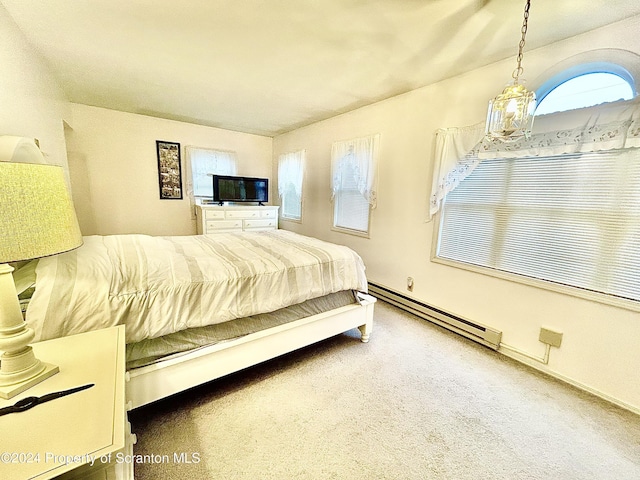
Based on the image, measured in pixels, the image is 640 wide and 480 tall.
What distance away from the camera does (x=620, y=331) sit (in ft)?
5.46

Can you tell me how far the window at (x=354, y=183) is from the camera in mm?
3217

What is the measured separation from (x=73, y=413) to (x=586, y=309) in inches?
109

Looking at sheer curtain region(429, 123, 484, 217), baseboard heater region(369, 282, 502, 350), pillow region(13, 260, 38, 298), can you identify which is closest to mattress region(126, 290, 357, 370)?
pillow region(13, 260, 38, 298)

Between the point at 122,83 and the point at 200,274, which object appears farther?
the point at 122,83

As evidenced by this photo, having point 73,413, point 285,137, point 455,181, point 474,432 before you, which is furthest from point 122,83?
point 474,432

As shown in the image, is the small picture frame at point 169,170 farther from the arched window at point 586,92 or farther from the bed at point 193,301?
the arched window at point 586,92

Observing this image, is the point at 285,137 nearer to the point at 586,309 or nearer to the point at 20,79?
the point at 20,79

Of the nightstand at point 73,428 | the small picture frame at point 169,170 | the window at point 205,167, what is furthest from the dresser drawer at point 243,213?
the nightstand at point 73,428

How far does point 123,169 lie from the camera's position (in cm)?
391

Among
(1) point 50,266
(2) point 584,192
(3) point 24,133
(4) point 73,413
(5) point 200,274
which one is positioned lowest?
(4) point 73,413

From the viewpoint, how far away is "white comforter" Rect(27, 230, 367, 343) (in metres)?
1.17

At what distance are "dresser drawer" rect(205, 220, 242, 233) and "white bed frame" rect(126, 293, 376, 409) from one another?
285 cm

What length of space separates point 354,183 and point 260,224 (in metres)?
1.95

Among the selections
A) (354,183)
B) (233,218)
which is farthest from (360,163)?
(233,218)
